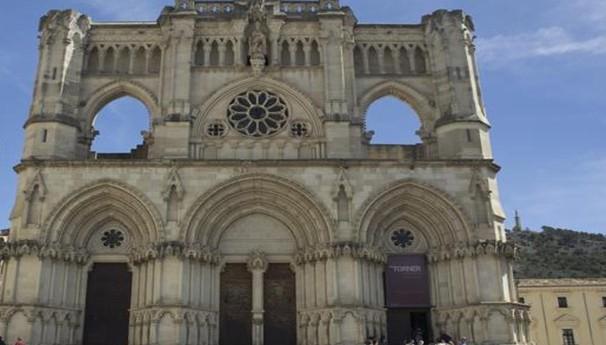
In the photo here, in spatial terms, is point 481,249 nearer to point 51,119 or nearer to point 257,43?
point 257,43

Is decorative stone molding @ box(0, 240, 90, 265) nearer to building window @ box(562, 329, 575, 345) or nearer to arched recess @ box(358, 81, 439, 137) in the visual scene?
arched recess @ box(358, 81, 439, 137)

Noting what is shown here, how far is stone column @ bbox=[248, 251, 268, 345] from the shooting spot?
20781 mm

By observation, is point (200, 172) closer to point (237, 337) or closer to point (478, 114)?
point (237, 337)

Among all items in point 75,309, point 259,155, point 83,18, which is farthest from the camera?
point 83,18

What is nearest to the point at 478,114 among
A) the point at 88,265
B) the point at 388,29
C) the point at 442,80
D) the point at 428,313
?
the point at 442,80

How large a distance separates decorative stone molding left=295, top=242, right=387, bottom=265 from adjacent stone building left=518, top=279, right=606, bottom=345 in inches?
945

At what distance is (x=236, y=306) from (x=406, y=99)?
11.2m

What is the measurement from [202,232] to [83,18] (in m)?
11.1

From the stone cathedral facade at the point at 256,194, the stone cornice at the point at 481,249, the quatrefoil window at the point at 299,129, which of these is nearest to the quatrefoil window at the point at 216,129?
the stone cathedral facade at the point at 256,194

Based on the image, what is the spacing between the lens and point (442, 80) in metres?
24.5

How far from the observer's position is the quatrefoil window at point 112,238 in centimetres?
2227

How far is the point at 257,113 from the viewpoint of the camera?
2427 centimetres

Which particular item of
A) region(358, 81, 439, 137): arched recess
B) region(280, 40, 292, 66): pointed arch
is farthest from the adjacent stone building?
region(280, 40, 292, 66): pointed arch

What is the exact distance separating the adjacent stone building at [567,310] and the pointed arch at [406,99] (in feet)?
71.0
